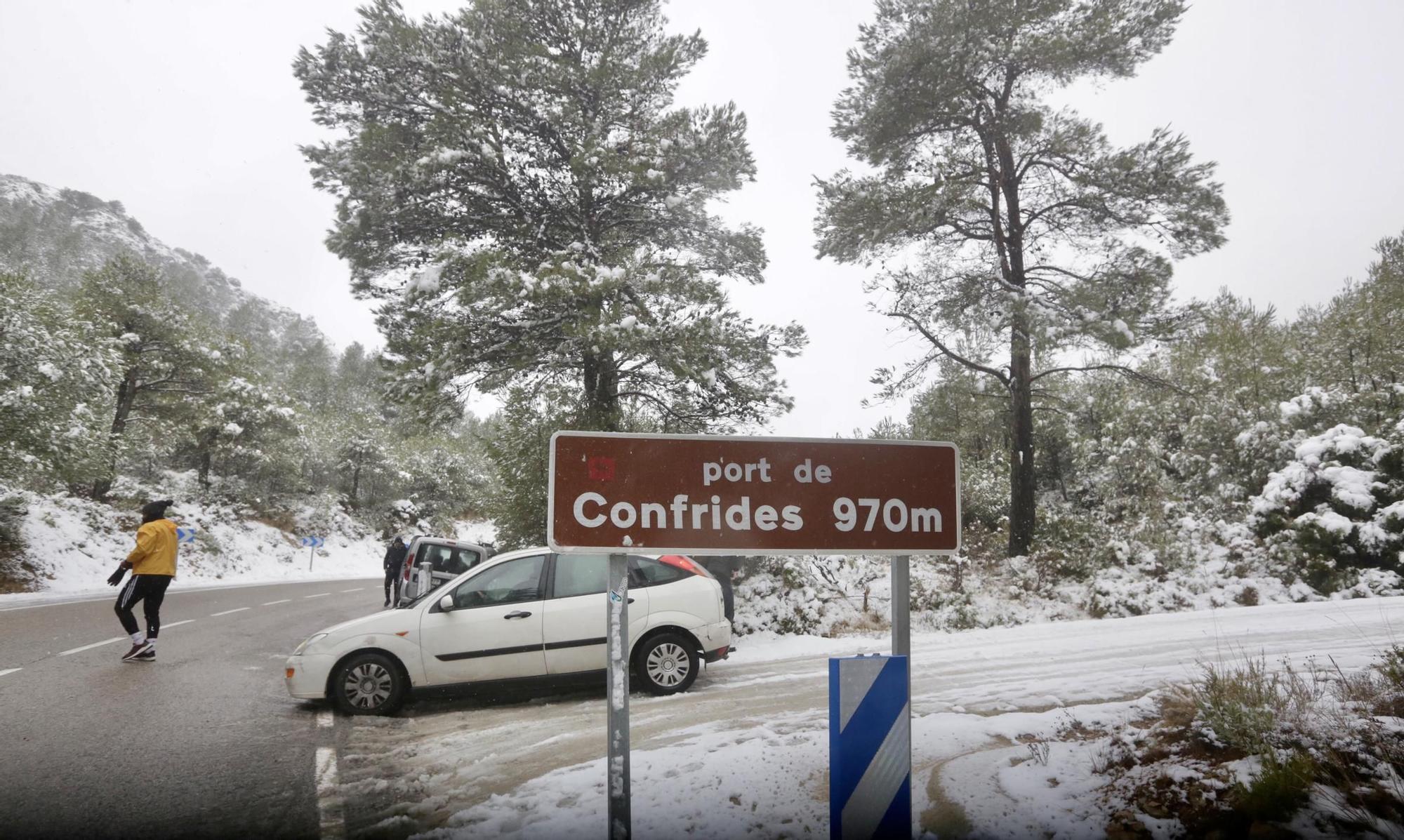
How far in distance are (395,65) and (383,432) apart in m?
29.2

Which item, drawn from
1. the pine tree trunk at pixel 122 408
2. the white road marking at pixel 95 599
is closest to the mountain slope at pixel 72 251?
the pine tree trunk at pixel 122 408

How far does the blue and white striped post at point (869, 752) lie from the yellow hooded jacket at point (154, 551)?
8.52m

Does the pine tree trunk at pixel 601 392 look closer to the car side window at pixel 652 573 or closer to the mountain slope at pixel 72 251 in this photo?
the car side window at pixel 652 573

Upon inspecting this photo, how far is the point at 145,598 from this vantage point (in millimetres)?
8062

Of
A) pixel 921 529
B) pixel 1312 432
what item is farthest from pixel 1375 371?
pixel 921 529

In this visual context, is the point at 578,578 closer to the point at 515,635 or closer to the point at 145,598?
the point at 515,635

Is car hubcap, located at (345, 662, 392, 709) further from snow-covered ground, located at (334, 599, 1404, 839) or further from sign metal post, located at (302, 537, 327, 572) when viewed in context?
sign metal post, located at (302, 537, 327, 572)

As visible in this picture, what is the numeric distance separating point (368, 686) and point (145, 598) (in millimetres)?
3937

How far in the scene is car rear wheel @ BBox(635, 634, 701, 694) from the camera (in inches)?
262

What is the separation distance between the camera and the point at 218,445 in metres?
27.1

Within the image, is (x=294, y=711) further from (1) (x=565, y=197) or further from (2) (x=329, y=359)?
(2) (x=329, y=359)

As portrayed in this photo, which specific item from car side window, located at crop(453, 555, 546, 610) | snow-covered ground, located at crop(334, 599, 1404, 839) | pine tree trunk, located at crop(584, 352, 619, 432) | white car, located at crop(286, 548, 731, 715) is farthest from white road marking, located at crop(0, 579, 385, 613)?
snow-covered ground, located at crop(334, 599, 1404, 839)

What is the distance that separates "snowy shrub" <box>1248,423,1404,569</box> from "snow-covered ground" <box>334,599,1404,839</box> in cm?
264

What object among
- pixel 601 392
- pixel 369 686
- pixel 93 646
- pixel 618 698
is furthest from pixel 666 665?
pixel 93 646
